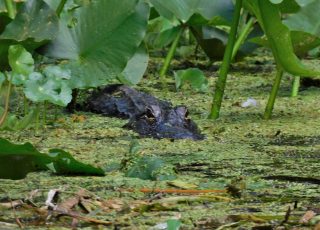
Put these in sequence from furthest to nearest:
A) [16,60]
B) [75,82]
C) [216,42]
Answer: [216,42]
[75,82]
[16,60]

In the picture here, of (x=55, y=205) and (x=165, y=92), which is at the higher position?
(x=165, y=92)

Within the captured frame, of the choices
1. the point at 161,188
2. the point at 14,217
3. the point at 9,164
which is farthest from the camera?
the point at 161,188

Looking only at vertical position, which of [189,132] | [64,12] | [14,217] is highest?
[64,12]

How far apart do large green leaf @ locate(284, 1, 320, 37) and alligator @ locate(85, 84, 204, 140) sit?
0.51m

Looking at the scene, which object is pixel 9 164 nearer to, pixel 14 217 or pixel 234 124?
pixel 14 217

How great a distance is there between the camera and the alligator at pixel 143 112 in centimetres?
296

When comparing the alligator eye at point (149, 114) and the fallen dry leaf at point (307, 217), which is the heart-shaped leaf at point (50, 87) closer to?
the alligator eye at point (149, 114)

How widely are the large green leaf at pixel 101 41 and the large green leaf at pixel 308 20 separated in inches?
23.4

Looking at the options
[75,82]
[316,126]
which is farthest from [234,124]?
[75,82]

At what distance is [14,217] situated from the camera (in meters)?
1.80

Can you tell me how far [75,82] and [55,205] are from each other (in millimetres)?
1211

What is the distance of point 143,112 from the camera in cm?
313

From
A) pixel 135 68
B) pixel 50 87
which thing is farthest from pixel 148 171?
pixel 135 68

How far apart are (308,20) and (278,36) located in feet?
1.68
